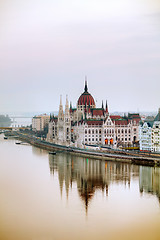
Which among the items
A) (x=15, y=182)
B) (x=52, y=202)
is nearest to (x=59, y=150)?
(x=15, y=182)

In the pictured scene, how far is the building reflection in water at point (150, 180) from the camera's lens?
11609 millimetres

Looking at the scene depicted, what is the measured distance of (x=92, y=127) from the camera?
74.6ft

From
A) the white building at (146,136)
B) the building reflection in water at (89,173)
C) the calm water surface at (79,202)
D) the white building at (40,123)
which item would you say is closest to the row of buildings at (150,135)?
the white building at (146,136)

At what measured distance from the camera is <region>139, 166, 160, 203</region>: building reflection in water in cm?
1161

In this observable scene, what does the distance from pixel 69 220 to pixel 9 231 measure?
4.22 feet

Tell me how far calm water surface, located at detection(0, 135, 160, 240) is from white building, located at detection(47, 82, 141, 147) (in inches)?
267

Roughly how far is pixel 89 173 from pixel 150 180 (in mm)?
2397

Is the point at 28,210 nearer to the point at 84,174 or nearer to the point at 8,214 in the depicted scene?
the point at 8,214

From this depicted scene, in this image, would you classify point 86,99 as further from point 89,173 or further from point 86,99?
point 89,173

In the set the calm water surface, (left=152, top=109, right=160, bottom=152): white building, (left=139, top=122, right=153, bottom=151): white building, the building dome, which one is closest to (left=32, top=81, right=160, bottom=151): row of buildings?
the building dome

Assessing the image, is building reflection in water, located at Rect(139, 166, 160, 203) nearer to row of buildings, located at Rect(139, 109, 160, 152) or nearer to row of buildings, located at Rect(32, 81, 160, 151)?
row of buildings, located at Rect(139, 109, 160, 152)

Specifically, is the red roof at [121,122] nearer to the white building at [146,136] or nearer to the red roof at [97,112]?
the red roof at [97,112]

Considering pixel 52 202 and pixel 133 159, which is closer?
pixel 52 202

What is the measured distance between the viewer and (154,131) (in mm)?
17891
